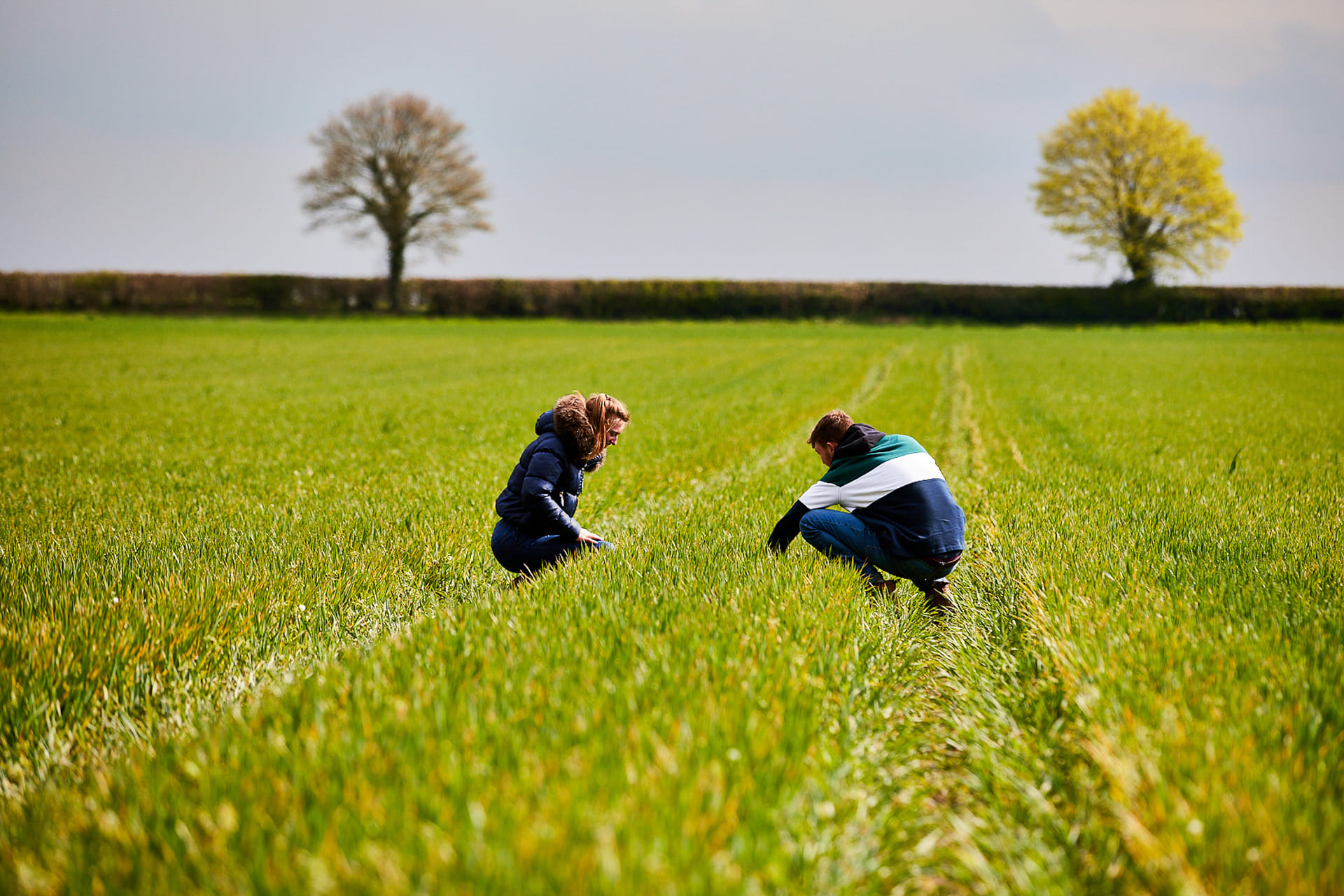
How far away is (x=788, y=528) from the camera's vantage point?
5336mm

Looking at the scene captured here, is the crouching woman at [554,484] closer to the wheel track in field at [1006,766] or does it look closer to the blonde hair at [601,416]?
the blonde hair at [601,416]

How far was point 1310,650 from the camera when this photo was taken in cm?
362

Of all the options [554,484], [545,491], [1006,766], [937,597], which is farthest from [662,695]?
[937,597]

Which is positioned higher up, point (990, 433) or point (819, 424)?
point (819, 424)

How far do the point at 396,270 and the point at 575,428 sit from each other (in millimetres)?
61615

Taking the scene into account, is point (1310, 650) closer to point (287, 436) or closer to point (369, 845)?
point (369, 845)

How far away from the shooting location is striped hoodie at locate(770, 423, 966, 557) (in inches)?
199

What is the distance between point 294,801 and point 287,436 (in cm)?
1135

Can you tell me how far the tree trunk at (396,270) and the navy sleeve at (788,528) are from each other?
2428 inches

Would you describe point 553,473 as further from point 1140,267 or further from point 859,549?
point 1140,267

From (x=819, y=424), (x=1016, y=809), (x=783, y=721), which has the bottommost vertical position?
(x=1016, y=809)

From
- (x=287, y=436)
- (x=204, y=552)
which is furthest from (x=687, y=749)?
(x=287, y=436)

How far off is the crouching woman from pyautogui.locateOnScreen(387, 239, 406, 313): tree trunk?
60855 millimetres

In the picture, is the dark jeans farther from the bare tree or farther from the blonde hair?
the bare tree
